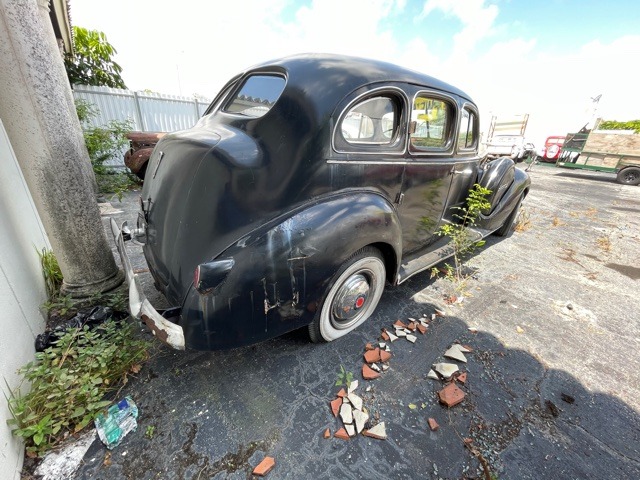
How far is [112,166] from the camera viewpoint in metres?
7.83

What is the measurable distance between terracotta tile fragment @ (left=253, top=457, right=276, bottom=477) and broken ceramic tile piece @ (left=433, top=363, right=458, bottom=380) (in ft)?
4.26

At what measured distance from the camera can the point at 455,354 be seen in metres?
2.25

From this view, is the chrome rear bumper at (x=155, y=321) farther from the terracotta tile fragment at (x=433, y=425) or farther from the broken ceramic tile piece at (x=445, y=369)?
the broken ceramic tile piece at (x=445, y=369)

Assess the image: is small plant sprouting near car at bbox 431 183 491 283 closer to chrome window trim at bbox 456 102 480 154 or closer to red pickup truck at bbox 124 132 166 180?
chrome window trim at bbox 456 102 480 154

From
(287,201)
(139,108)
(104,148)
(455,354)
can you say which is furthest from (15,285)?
(139,108)

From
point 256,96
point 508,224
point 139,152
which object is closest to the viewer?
point 256,96

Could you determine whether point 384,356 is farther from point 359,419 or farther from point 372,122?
point 372,122

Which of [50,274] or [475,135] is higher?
[475,135]

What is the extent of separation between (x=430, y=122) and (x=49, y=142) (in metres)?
3.11

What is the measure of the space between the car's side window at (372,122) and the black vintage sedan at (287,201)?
1 cm

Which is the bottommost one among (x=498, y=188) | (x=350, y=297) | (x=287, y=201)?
(x=350, y=297)

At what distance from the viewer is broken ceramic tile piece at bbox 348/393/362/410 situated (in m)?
1.82

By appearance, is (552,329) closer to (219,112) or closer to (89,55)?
(219,112)

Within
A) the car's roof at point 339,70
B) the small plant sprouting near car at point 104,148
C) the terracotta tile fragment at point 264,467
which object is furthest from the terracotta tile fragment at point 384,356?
the small plant sprouting near car at point 104,148
